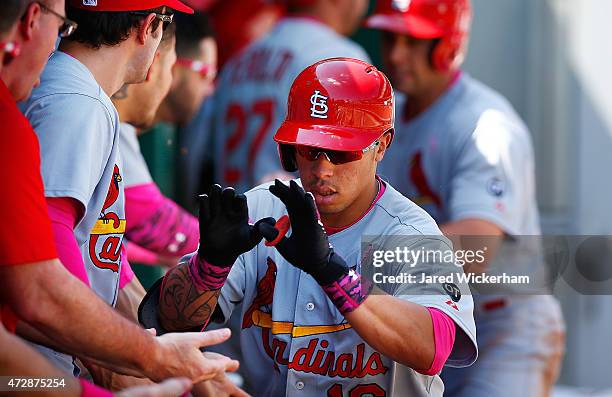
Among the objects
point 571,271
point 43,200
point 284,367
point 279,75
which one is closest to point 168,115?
point 279,75

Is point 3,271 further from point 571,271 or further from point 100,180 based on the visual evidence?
point 571,271

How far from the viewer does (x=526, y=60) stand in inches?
284

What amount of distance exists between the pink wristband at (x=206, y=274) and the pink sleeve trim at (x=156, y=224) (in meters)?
1.07

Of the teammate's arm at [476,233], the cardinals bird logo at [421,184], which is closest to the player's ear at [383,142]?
the teammate's arm at [476,233]

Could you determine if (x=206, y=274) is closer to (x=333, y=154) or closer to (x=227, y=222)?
(x=227, y=222)

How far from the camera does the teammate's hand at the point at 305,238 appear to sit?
9.16 ft

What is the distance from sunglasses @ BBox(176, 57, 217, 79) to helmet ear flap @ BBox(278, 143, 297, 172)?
2165mm

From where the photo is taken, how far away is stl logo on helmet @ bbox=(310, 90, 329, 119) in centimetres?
316

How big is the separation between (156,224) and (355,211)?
1317 millimetres

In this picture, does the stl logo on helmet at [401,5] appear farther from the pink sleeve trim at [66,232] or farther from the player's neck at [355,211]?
the pink sleeve trim at [66,232]

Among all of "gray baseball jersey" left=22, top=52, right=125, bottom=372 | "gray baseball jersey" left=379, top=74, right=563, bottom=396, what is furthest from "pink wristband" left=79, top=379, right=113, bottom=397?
"gray baseball jersey" left=379, top=74, right=563, bottom=396

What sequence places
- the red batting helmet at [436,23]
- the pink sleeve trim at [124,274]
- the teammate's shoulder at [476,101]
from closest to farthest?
the pink sleeve trim at [124,274] → the teammate's shoulder at [476,101] → the red batting helmet at [436,23]

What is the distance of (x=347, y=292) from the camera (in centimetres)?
286

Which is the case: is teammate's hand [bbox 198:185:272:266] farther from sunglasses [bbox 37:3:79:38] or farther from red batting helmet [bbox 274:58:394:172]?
sunglasses [bbox 37:3:79:38]
